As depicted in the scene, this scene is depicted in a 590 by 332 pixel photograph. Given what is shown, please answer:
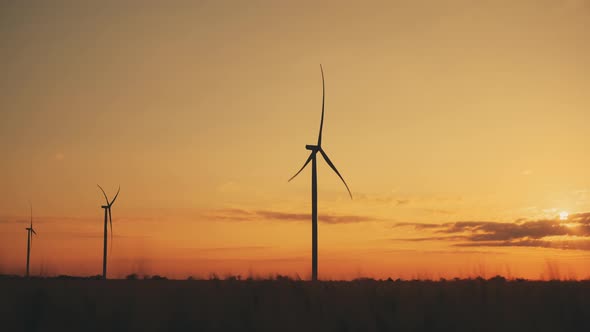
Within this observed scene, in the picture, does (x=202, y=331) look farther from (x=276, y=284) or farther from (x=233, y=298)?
(x=276, y=284)

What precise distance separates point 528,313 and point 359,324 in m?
6.75

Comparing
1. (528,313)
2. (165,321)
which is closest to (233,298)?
(165,321)

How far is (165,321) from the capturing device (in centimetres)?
2023

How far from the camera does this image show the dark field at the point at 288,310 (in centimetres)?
2014

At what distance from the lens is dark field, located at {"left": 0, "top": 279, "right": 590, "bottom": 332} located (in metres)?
20.1

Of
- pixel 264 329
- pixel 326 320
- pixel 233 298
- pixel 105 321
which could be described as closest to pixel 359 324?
pixel 326 320

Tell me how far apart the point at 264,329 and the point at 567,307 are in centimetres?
1196

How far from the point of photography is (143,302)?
23.5 m

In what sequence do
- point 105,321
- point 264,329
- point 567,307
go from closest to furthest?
point 264,329
point 105,321
point 567,307

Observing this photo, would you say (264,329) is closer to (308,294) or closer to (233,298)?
(233,298)

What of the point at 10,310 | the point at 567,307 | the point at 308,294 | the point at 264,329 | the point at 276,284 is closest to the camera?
the point at 264,329

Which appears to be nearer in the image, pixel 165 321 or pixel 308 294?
pixel 165 321

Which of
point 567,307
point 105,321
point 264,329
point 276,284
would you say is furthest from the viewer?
point 276,284

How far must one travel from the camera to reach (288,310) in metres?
22.2
